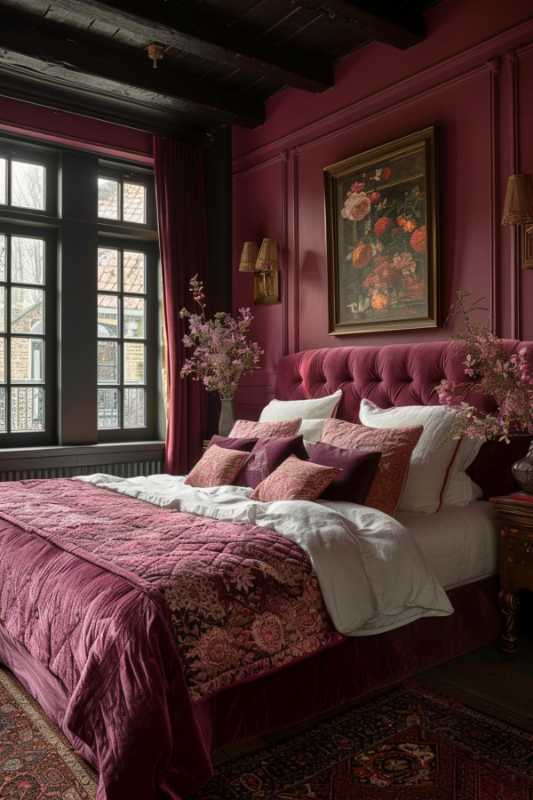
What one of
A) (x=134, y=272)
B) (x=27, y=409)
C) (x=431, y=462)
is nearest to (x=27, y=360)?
(x=27, y=409)

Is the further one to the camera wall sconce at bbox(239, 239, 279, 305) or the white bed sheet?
wall sconce at bbox(239, 239, 279, 305)

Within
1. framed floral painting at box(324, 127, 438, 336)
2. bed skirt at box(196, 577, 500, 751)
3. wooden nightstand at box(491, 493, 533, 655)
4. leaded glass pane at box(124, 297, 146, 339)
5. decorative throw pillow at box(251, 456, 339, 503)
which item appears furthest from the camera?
leaded glass pane at box(124, 297, 146, 339)

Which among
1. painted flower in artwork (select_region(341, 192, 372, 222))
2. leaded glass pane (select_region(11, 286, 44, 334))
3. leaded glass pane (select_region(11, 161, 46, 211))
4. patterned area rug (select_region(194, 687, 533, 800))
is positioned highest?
leaded glass pane (select_region(11, 161, 46, 211))

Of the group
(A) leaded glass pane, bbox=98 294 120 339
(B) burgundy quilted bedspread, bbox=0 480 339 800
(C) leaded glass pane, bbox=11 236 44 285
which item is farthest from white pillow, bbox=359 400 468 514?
(C) leaded glass pane, bbox=11 236 44 285

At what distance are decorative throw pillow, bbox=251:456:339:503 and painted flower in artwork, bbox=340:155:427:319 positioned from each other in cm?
133

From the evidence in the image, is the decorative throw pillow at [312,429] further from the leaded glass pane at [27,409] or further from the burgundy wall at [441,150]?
the leaded glass pane at [27,409]

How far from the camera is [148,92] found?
14.3 ft

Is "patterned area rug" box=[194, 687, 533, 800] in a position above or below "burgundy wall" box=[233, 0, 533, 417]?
below

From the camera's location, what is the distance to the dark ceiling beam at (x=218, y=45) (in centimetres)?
347

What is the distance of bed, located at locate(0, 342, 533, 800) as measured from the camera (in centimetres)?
173

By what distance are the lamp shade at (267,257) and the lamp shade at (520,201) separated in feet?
6.17

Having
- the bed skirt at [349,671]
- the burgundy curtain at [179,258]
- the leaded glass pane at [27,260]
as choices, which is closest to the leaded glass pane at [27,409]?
the leaded glass pane at [27,260]

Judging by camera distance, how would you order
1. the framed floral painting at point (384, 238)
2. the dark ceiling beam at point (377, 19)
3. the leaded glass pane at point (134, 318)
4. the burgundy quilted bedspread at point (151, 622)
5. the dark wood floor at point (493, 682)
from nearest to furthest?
the burgundy quilted bedspread at point (151, 622) < the dark wood floor at point (493, 682) < the dark ceiling beam at point (377, 19) < the framed floral painting at point (384, 238) < the leaded glass pane at point (134, 318)

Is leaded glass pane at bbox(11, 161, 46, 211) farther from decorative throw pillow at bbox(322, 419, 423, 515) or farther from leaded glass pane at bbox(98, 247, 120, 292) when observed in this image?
decorative throw pillow at bbox(322, 419, 423, 515)
